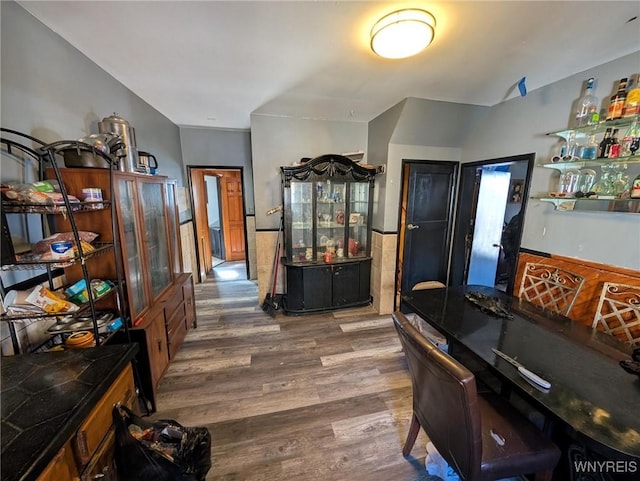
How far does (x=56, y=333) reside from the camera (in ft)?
4.29

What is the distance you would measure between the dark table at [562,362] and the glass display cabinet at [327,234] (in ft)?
4.50

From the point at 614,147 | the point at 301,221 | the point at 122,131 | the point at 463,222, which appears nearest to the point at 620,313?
the point at 614,147

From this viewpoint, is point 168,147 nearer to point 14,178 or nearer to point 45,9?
point 45,9

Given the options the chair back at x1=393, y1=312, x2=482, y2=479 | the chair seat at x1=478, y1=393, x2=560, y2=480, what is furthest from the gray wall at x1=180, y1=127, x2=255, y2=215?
the chair seat at x1=478, y1=393, x2=560, y2=480

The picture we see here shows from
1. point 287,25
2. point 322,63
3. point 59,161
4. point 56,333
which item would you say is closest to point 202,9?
point 287,25

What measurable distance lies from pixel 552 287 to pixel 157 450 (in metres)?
2.71

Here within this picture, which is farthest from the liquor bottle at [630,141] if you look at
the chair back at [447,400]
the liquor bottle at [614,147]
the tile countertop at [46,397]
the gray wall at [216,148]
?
the gray wall at [216,148]

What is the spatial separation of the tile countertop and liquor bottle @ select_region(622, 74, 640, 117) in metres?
3.26

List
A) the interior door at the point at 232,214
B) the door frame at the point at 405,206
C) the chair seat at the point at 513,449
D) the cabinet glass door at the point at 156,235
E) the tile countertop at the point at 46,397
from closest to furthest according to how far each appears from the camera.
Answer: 1. the tile countertop at the point at 46,397
2. the chair seat at the point at 513,449
3. the cabinet glass door at the point at 156,235
4. the door frame at the point at 405,206
5. the interior door at the point at 232,214

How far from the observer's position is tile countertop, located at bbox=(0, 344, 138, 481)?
0.72 m

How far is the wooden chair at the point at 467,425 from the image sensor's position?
0.91 meters

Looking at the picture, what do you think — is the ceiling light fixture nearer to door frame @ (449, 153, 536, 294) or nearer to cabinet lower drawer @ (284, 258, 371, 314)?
door frame @ (449, 153, 536, 294)

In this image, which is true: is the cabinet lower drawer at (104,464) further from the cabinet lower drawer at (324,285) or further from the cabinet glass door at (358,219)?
the cabinet glass door at (358,219)

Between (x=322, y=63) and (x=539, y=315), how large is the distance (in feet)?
7.63
